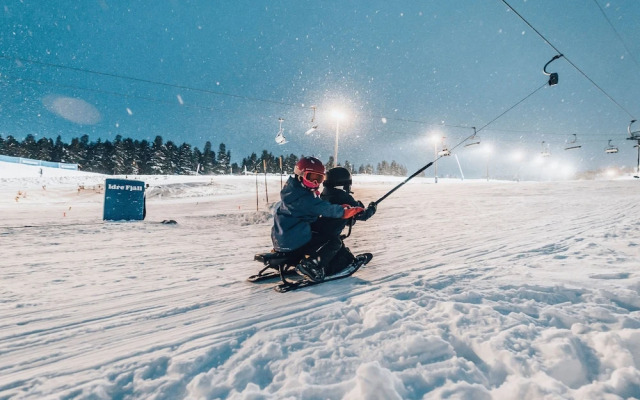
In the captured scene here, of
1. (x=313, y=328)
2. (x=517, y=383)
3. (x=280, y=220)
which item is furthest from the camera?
(x=280, y=220)

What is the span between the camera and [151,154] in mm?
74562

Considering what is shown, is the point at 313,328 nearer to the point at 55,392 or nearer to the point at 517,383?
the point at 517,383

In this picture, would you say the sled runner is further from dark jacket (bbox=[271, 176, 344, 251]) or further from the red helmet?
the red helmet

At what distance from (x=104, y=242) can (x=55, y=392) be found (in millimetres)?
7342

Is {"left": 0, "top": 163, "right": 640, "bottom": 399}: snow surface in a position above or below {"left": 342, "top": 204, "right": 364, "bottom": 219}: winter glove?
below

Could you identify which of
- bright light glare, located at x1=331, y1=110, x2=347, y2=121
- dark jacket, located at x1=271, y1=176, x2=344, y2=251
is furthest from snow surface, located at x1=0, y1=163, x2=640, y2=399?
bright light glare, located at x1=331, y1=110, x2=347, y2=121

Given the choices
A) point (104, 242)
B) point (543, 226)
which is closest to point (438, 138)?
point (543, 226)

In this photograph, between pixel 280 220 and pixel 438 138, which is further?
pixel 438 138

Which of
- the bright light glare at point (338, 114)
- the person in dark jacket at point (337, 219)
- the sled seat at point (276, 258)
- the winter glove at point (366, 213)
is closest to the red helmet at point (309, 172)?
the person in dark jacket at point (337, 219)

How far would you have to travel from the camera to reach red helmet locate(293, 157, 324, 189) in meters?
4.22

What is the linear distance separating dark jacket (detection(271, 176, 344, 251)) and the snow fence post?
37.5 feet

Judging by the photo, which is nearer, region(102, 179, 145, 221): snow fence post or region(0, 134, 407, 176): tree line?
region(102, 179, 145, 221): snow fence post

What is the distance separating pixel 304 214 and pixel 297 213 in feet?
0.32

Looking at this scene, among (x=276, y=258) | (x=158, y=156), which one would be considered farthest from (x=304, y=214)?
(x=158, y=156)
